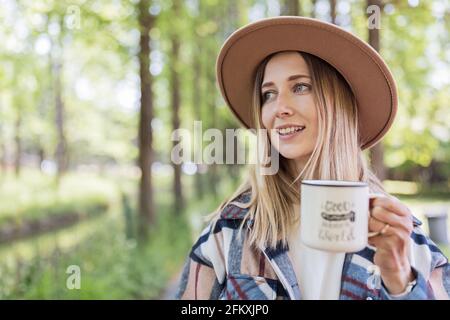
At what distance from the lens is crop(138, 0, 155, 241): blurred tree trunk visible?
5797 millimetres

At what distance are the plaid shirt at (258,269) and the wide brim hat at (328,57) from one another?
410 mm

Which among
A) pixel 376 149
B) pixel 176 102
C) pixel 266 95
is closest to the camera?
pixel 266 95

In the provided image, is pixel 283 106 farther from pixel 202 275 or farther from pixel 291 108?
pixel 202 275

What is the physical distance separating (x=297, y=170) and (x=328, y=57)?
0.40 meters

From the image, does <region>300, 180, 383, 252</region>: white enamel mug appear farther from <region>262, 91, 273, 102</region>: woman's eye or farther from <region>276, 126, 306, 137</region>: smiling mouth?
<region>262, 91, 273, 102</region>: woman's eye

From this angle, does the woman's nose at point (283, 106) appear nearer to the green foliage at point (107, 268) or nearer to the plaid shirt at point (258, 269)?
the plaid shirt at point (258, 269)

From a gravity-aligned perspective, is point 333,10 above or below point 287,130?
above

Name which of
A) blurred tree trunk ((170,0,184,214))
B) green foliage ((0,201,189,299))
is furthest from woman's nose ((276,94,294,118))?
blurred tree trunk ((170,0,184,214))

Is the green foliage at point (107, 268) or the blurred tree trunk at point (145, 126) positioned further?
the blurred tree trunk at point (145, 126)

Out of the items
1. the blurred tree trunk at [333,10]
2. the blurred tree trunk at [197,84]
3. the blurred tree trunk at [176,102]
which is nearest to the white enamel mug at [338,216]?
the blurred tree trunk at [333,10]

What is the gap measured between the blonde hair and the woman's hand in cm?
30

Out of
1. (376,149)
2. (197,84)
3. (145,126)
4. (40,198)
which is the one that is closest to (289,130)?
(376,149)

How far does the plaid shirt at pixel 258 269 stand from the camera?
1221mm

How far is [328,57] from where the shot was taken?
4.57 feet
